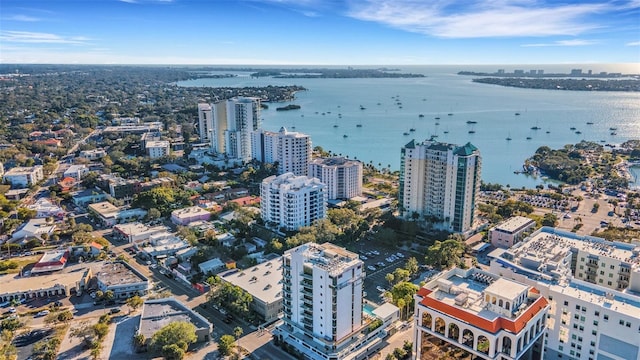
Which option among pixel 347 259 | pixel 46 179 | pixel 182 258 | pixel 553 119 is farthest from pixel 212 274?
pixel 553 119

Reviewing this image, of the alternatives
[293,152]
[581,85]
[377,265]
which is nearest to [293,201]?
[377,265]

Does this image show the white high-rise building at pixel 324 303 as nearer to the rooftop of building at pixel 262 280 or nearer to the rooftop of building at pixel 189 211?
the rooftop of building at pixel 262 280

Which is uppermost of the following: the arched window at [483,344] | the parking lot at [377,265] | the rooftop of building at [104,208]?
the arched window at [483,344]

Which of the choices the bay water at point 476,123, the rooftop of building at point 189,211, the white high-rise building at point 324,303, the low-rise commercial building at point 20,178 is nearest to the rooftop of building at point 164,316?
the white high-rise building at point 324,303

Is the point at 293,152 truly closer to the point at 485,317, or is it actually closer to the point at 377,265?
the point at 377,265

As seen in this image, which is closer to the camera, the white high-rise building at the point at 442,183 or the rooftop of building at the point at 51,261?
the rooftop of building at the point at 51,261
